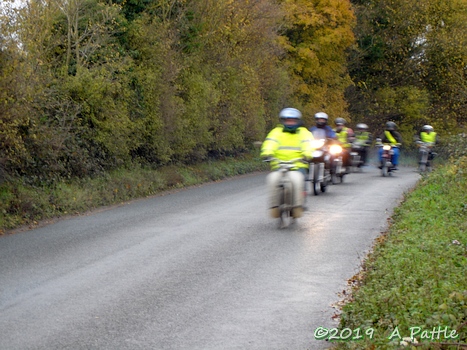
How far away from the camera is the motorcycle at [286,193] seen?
14062mm

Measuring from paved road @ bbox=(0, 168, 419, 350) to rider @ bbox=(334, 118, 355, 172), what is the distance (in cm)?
813

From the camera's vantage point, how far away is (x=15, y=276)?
10078mm

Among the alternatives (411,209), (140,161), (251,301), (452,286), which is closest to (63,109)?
(140,161)

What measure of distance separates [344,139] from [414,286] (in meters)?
18.8

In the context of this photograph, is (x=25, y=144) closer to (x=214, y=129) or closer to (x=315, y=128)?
(x=315, y=128)

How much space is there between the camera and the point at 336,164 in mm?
23656

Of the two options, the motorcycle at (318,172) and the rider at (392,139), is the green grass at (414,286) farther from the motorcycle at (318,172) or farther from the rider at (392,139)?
the rider at (392,139)

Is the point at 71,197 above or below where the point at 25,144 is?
below

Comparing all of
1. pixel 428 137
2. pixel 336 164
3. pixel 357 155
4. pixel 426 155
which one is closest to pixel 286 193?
pixel 336 164

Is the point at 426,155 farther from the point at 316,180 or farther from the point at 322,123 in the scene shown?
the point at 316,180

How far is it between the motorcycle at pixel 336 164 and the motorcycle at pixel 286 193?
28.5ft

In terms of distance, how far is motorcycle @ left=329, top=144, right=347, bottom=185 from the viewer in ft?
75.3

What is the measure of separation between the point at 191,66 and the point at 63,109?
10626 millimetres

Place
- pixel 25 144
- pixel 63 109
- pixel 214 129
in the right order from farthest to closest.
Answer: pixel 214 129 → pixel 63 109 → pixel 25 144
